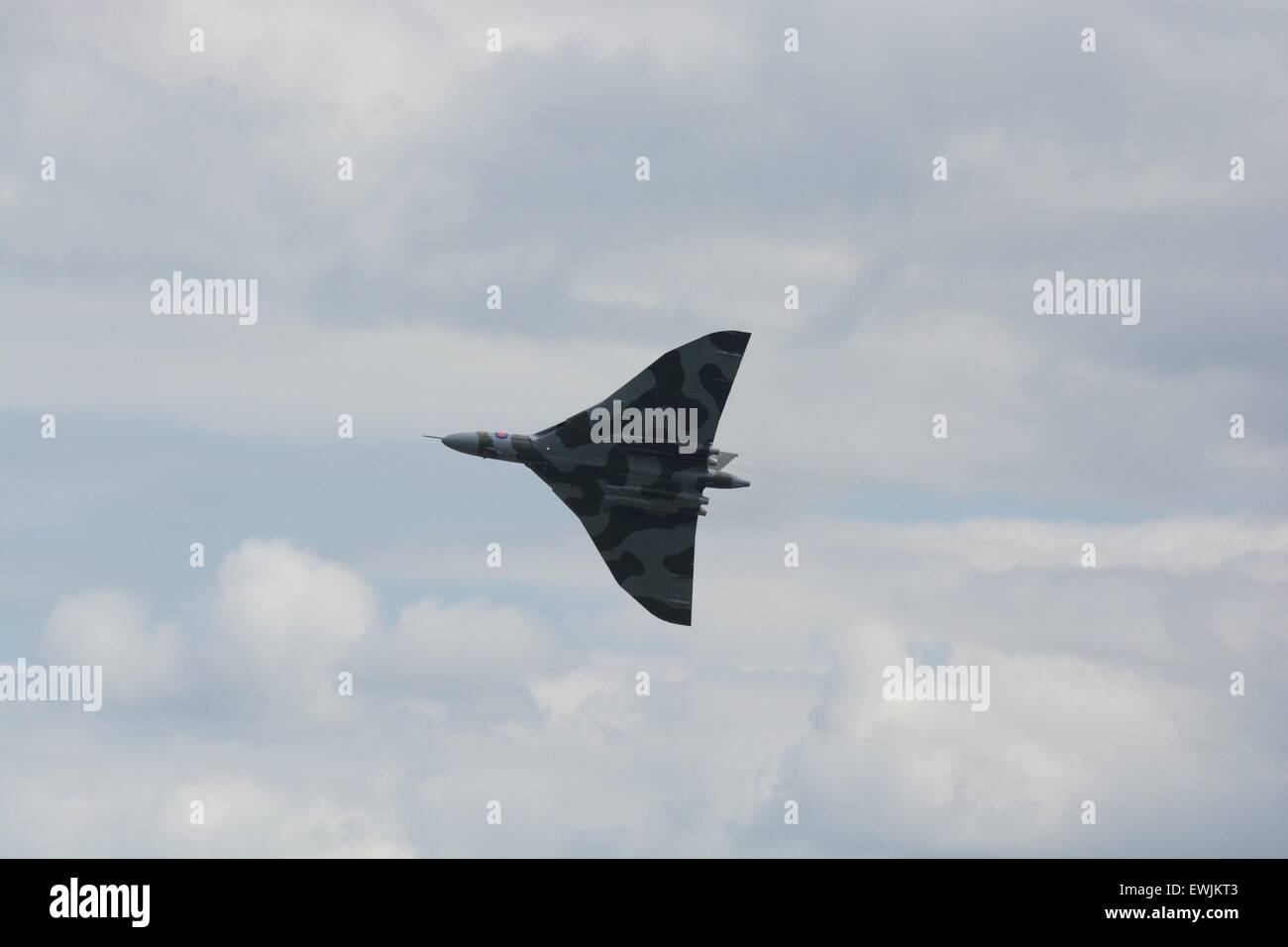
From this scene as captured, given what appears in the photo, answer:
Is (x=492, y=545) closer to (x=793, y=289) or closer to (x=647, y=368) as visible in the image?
(x=647, y=368)

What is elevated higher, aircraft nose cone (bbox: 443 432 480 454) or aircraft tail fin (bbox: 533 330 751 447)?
aircraft tail fin (bbox: 533 330 751 447)

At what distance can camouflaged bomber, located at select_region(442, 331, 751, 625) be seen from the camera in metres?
91.4

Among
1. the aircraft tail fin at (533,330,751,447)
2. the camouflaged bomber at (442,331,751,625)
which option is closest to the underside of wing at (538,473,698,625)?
the camouflaged bomber at (442,331,751,625)

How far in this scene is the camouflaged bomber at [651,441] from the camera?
91.4 metres

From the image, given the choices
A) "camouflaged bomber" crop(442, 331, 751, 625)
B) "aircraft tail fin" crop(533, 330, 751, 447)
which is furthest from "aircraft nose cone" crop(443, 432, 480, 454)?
"aircraft tail fin" crop(533, 330, 751, 447)

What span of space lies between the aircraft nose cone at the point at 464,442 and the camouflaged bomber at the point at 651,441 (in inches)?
2.0

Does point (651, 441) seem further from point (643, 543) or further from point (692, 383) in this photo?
point (643, 543)

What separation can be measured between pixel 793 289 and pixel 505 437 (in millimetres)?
17201

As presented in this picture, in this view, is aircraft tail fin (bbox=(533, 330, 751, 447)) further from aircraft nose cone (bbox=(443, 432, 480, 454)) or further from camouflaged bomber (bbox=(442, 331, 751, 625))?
aircraft nose cone (bbox=(443, 432, 480, 454))

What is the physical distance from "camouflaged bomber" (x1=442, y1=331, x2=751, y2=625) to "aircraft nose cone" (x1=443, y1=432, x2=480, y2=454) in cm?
5

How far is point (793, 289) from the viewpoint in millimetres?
85562

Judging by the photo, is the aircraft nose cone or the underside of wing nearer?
the aircraft nose cone

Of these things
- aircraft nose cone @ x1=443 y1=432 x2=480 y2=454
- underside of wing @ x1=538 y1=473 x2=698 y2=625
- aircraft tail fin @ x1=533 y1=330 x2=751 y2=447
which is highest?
aircraft tail fin @ x1=533 y1=330 x2=751 y2=447

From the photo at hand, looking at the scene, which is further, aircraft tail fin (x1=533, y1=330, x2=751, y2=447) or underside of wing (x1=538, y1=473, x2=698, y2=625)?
underside of wing (x1=538, y1=473, x2=698, y2=625)
